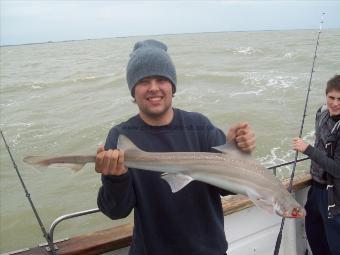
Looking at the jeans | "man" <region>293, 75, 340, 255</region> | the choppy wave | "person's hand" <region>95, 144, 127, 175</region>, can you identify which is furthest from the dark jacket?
the choppy wave

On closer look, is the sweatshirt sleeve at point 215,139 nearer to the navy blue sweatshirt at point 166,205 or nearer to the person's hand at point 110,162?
the navy blue sweatshirt at point 166,205

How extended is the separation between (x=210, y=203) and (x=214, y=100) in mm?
16772

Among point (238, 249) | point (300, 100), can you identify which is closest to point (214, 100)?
point (300, 100)

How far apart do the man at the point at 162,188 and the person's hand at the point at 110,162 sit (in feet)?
0.57

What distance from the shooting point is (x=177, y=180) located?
2258mm

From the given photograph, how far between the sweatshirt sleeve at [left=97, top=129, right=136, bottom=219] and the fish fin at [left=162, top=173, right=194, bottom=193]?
0.78 ft

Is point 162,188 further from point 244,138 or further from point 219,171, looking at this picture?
point 244,138

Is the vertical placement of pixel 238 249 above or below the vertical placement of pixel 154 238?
below

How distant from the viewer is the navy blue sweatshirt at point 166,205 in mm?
2387

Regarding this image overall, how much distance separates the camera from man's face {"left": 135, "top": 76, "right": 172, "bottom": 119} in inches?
94.9

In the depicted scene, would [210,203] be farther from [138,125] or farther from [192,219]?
[138,125]

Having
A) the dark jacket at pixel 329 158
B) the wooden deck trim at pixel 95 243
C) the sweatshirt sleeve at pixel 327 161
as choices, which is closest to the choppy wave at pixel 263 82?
the dark jacket at pixel 329 158

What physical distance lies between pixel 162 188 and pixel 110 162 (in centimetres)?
42

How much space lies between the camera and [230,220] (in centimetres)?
388
